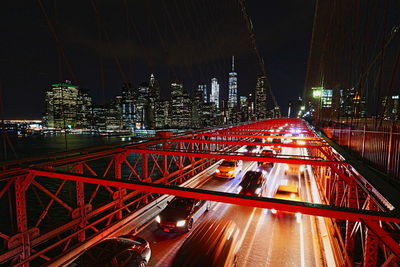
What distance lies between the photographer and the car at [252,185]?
36.5ft

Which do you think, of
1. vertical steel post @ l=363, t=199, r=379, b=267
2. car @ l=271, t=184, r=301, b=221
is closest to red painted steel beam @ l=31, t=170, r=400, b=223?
vertical steel post @ l=363, t=199, r=379, b=267

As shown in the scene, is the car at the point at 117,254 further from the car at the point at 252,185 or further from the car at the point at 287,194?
the car at the point at 287,194

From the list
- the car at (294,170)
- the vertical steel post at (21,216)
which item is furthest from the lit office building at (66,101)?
the car at (294,170)

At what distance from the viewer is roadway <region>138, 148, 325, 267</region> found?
6.85m

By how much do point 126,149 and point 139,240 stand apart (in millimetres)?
3021

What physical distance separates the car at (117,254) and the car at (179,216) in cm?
157

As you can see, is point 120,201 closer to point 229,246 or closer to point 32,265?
point 229,246

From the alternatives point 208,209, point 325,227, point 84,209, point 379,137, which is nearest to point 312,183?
point 325,227

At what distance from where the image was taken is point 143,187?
13.0 ft

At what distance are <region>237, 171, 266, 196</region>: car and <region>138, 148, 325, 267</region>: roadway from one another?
0.94m

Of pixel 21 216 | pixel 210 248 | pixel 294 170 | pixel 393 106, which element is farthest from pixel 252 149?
pixel 21 216

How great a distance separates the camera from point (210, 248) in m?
5.35

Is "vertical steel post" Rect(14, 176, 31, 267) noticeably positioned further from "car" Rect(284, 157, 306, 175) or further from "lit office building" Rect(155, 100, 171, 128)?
"lit office building" Rect(155, 100, 171, 128)

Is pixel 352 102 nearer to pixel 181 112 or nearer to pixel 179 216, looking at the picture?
pixel 179 216
